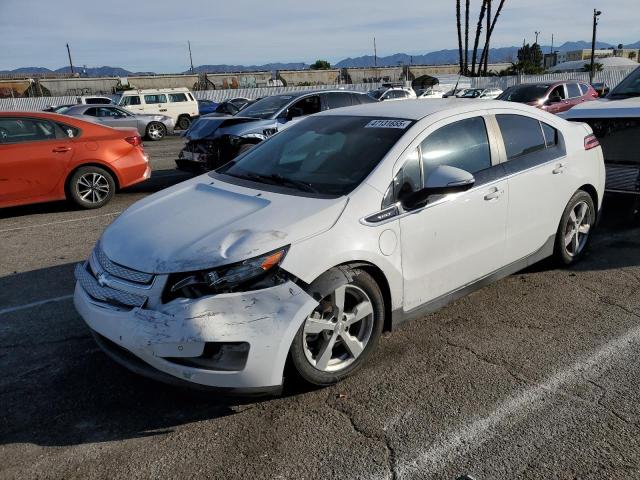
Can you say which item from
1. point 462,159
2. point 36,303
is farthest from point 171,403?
point 462,159

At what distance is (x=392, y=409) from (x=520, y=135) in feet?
8.30

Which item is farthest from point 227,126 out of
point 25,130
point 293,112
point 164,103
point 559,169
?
point 164,103

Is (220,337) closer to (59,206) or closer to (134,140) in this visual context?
(134,140)

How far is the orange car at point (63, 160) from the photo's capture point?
7.56 meters

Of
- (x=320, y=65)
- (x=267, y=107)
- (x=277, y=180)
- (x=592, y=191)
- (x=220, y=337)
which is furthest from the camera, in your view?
(x=320, y=65)

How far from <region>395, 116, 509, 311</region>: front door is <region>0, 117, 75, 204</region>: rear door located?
610 centimetres

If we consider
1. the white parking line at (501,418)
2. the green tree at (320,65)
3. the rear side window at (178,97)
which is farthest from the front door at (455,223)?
the green tree at (320,65)

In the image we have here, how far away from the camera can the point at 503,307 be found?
431cm

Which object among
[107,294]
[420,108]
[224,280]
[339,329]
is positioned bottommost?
[339,329]

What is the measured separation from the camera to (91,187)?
27.2 ft

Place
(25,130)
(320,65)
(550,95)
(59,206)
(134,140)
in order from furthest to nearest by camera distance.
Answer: (320,65) → (550,95) → (134,140) → (59,206) → (25,130)

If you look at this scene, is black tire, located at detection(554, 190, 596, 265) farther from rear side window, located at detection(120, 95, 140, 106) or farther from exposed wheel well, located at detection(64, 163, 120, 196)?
rear side window, located at detection(120, 95, 140, 106)

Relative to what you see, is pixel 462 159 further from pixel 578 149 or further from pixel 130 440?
pixel 130 440

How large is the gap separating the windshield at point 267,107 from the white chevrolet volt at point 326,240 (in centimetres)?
555
